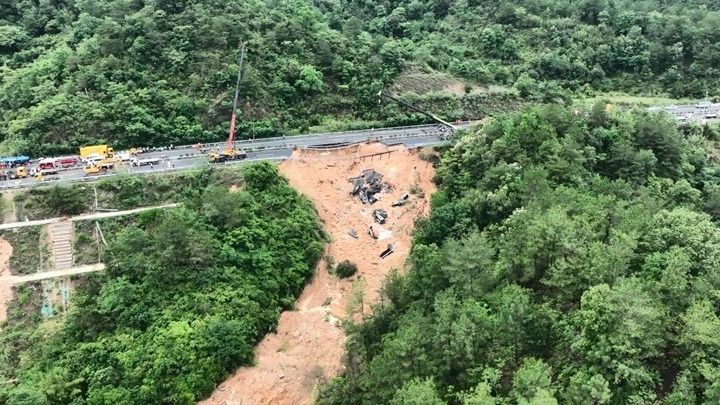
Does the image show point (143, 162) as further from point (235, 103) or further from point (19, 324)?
point (19, 324)

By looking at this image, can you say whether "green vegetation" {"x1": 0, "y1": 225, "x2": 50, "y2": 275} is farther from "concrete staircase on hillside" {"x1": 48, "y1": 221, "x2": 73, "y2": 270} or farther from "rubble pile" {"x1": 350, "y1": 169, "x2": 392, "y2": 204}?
"rubble pile" {"x1": 350, "y1": 169, "x2": 392, "y2": 204}

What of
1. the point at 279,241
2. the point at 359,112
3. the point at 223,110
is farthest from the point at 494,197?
the point at 223,110

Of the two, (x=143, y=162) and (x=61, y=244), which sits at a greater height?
(x=143, y=162)

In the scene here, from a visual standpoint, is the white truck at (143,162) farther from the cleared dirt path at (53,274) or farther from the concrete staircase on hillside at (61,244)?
the cleared dirt path at (53,274)

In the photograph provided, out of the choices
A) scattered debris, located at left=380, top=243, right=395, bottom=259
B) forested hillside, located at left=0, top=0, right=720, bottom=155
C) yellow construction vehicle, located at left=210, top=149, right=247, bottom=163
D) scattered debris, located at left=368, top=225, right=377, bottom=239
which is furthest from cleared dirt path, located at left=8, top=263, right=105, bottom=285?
scattered debris, located at left=380, top=243, right=395, bottom=259

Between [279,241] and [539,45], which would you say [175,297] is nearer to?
[279,241]

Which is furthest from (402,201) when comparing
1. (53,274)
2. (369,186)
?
(53,274)

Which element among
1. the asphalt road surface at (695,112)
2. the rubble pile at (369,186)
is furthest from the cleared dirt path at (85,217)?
the asphalt road surface at (695,112)
